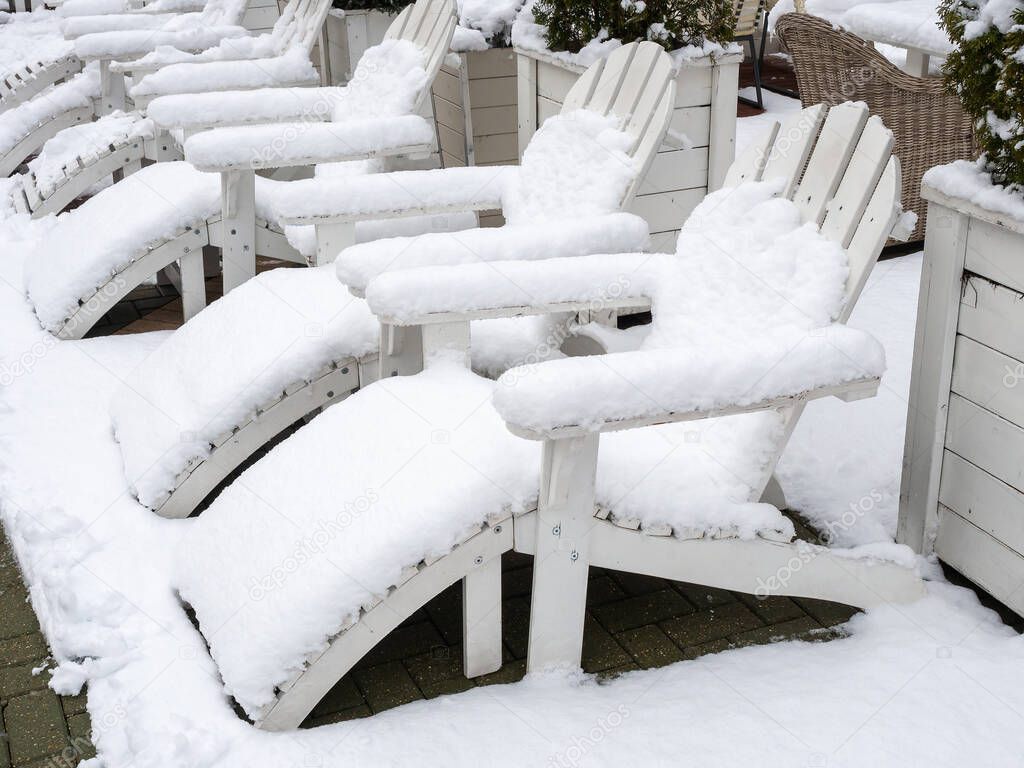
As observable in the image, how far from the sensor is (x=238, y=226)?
3.49 meters

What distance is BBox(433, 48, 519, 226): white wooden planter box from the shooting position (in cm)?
478

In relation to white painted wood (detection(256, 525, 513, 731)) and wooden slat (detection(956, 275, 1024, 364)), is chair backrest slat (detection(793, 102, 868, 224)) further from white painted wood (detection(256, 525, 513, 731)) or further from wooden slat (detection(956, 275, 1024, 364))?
white painted wood (detection(256, 525, 513, 731))

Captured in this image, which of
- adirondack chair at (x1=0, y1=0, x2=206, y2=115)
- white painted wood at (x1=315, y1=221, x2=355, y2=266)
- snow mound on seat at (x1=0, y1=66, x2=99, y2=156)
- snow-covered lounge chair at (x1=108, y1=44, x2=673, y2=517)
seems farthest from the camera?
adirondack chair at (x1=0, y1=0, x2=206, y2=115)

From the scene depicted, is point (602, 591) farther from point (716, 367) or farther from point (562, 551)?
point (716, 367)

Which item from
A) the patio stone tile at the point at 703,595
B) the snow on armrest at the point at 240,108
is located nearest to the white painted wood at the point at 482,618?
the patio stone tile at the point at 703,595

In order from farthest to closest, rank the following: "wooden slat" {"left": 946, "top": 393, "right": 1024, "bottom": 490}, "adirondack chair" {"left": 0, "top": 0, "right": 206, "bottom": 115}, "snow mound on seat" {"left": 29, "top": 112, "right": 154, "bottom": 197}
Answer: "adirondack chair" {"left": 0, "top": 0, "right": 206, "bottom": 115}, "snow mound on seat" {"left": 29, "top": 112, "right": 154, "bottom": 197}, "wooden slat" {"left": 946, "top": 393, "right": 1024, "bottom": 490}

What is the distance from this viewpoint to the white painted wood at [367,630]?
6.71 ft

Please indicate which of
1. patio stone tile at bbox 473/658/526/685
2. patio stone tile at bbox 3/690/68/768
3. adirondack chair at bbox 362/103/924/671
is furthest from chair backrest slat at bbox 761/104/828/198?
patio stone tile at bbox 3/690/68/768

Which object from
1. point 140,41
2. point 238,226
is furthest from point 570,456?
point 140,41

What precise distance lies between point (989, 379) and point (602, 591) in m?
0.92

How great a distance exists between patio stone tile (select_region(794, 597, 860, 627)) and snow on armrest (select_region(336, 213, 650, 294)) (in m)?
0.88

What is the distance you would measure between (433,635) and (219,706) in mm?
484

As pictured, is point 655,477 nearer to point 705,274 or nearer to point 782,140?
point 705,274

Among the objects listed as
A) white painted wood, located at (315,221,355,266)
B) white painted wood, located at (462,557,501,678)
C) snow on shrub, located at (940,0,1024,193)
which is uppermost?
snow on shrub, located at (940,0,1024,193)
